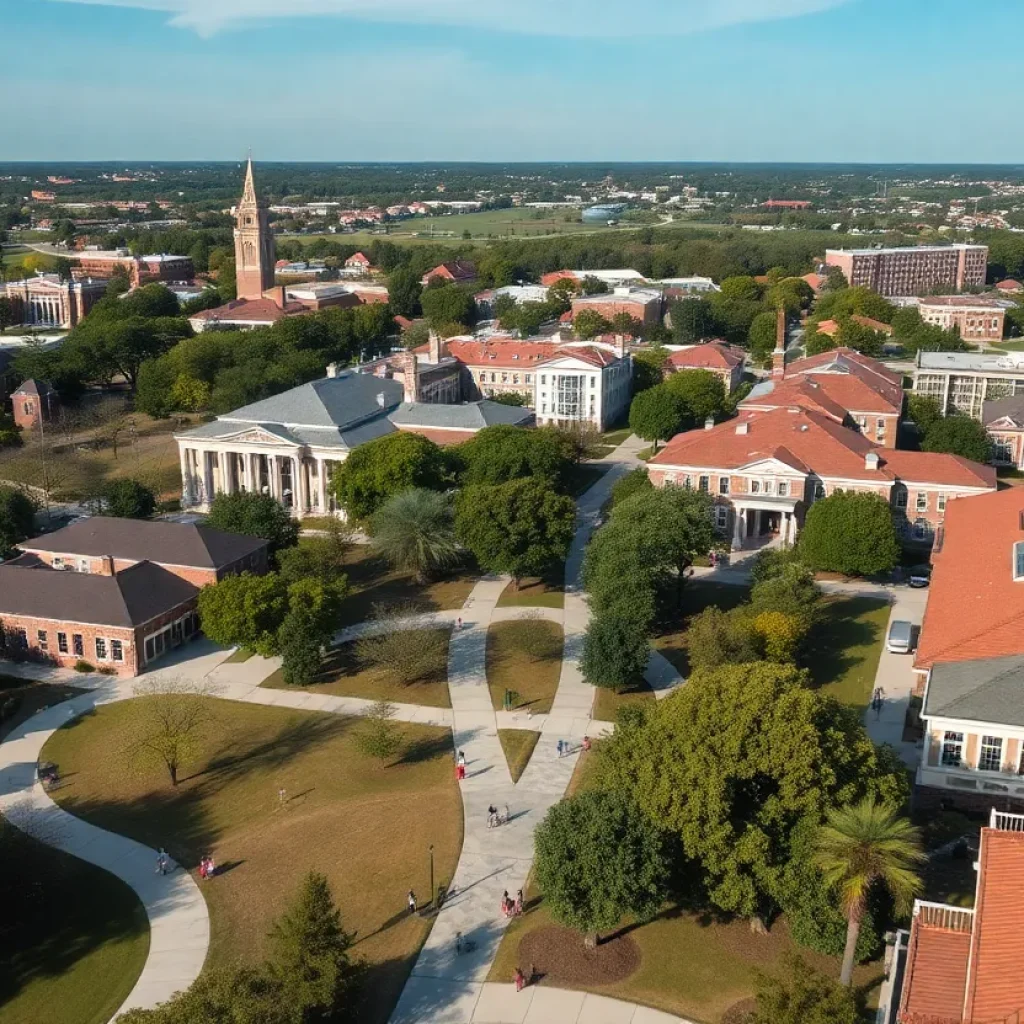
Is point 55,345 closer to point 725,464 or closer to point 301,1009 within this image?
point 725,464

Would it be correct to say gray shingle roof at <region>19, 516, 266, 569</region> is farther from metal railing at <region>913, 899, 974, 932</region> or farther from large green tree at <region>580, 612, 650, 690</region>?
metal railing at <region>913, 899, 974, 932</region>

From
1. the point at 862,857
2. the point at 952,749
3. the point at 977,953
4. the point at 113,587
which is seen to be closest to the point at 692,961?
the point at 862,857

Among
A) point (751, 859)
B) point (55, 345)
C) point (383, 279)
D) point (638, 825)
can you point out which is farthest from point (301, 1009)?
point (383, 279)

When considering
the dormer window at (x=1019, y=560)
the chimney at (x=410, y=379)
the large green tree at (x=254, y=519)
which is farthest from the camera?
the chimney at (x=410, y=379)

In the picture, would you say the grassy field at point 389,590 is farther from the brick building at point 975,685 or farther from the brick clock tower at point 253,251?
the brick clock tower at point 253,251

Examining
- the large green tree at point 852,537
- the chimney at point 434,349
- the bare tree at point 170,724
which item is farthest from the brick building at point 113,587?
the chimney at point 434,349

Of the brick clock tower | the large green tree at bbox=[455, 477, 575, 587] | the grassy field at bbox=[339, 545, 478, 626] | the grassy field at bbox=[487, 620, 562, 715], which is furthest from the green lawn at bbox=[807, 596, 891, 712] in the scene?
the brick clock tower
